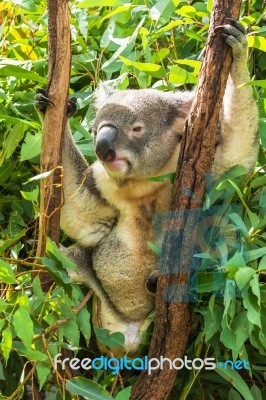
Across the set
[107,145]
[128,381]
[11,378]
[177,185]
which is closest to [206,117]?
[177,185]

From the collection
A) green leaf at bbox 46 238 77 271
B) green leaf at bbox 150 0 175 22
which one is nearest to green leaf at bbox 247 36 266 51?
green leaf at bbox 150 0 175 22

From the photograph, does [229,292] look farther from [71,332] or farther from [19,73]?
[19,73]

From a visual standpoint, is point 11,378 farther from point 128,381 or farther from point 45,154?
point 45,154

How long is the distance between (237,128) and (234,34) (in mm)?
406

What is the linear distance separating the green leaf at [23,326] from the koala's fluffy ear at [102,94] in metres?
1.24

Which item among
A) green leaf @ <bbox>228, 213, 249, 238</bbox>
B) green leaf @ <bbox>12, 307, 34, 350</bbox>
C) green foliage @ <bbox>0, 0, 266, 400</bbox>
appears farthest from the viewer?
green leaf @ <bbox>228, 213, 249, 238</bbox>

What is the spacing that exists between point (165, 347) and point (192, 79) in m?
1.19

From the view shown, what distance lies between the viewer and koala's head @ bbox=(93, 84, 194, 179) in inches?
133

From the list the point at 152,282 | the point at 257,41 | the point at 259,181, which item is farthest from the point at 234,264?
the point at 257,41

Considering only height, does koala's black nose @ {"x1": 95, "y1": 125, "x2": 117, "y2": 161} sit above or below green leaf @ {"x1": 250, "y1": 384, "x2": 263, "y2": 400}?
above

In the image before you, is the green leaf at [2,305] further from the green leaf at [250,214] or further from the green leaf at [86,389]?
the green leaf at [250,214]

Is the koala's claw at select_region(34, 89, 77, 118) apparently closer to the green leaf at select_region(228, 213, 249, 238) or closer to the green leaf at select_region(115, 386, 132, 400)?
the green leaf at select_region(228, 213, 249, 238)

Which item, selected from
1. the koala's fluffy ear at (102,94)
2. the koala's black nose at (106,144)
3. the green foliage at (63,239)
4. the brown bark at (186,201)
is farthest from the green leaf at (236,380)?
the koala's fluffy ear at (102,94)

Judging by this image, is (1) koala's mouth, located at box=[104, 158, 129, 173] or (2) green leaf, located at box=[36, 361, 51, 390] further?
(1) koala's mouth, located at box=[104, 158, 129, 173]
